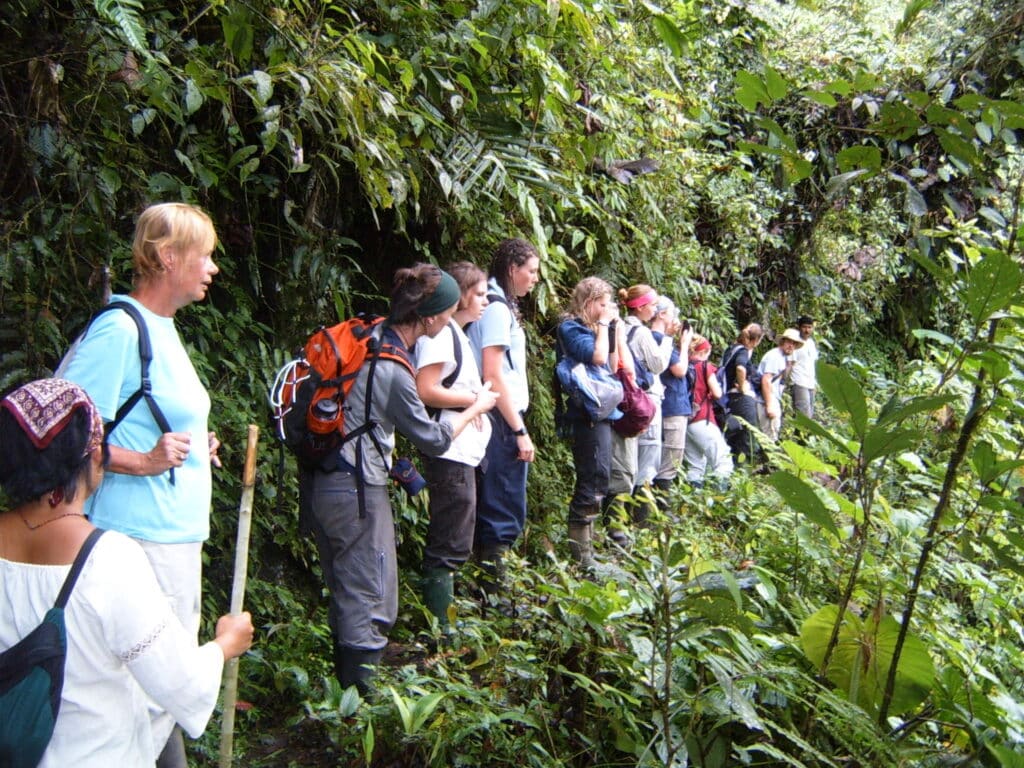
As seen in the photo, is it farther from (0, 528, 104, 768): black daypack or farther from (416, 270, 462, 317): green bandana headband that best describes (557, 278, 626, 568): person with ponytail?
(0, 528, 104, 768): black daypack

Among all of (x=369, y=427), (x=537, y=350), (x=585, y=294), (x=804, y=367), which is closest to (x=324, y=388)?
(x=369, y=427)

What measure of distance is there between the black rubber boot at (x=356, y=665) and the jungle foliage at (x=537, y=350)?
127 mm

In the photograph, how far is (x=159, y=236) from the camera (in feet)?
9.37

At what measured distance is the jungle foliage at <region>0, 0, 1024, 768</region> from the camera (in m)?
2.32

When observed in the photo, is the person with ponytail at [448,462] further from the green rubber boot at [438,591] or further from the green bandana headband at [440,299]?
the green bandana headband at [440,299]

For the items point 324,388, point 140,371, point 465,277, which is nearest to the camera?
point 140,371

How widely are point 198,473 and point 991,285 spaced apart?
235cm

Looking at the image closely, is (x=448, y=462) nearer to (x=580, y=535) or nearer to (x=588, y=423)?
(x=588, y=423)

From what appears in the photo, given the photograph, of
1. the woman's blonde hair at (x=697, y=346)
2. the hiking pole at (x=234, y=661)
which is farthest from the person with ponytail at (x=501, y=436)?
the woman's blonde hair at (x=697, y=346)

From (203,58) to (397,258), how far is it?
76.3 inches

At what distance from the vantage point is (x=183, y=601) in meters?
2.97

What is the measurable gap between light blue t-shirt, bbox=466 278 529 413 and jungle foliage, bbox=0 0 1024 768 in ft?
2.61

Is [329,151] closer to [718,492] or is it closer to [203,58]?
[203,58]

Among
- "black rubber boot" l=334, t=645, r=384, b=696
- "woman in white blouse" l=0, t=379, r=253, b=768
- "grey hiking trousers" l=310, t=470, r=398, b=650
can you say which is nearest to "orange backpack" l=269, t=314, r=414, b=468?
"grey hiking trousers" l=310, t=470, r=398, b=650
